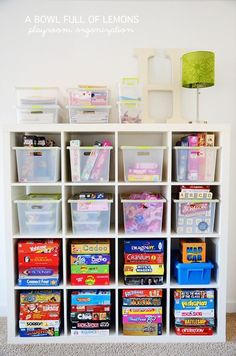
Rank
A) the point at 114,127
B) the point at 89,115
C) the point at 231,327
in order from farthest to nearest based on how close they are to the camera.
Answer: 1. the point at 231,327
2. the point at 89,115
3. the point at 114,127

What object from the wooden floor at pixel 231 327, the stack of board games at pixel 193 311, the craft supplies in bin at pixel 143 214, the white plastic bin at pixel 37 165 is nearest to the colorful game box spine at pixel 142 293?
the stack of board games at pixel 193 311

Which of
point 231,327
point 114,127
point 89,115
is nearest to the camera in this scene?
point 114,127

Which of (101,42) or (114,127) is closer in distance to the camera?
(114,127)

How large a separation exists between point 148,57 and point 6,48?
3.15 ft

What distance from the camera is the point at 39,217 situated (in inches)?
73.5

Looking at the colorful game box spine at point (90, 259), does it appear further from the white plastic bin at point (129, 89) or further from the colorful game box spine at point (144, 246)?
the white plastic bin at point (129, 89)

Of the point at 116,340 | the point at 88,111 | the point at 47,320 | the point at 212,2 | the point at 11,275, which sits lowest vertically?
the point at 116,340

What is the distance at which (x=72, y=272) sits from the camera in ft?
6.16

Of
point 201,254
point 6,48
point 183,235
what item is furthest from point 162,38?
point 201,254

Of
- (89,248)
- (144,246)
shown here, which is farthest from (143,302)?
(89,248)

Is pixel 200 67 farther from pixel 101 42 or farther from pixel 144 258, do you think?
pixel 144 258

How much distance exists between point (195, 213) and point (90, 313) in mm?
877

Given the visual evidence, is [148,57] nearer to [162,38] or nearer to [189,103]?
[162,38]

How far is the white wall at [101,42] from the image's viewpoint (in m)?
2.10
